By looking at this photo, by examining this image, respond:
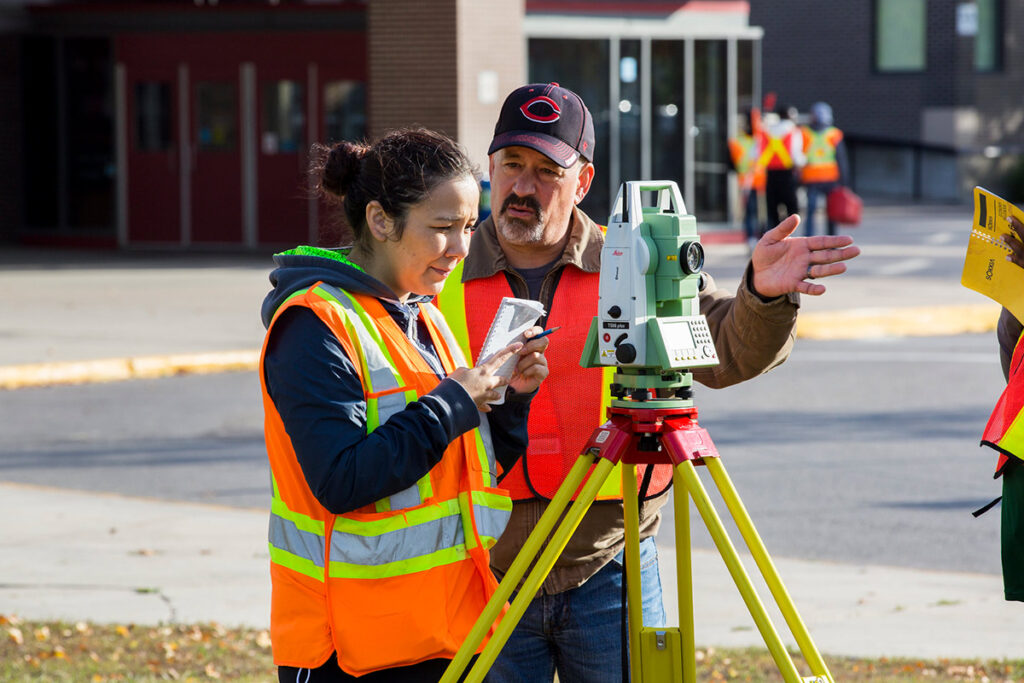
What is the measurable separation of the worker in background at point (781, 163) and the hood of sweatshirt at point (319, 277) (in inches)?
665

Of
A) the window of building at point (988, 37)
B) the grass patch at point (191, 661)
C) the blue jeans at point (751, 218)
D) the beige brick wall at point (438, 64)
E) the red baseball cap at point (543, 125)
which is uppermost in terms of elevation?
the window of building at point (988, 37)

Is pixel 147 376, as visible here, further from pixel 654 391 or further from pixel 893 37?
pixel 893 37

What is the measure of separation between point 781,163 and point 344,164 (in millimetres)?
17155

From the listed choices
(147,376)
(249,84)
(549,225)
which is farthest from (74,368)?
(249,84)

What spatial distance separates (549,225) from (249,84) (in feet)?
64.6

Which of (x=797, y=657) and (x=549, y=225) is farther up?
(x=549, y=225)

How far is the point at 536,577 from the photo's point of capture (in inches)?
103

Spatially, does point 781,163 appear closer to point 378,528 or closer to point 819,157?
point 819,157

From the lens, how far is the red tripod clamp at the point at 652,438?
2.69 metres

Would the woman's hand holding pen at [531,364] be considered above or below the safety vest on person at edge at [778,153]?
below

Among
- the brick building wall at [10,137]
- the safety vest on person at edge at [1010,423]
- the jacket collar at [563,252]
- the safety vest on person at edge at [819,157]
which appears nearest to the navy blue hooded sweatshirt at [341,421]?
the jacket collar at [563,252]

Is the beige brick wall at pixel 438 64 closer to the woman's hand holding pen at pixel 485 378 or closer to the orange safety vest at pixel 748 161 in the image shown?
the orange safety vest at pixel 748 161

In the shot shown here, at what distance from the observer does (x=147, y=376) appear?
12109mm

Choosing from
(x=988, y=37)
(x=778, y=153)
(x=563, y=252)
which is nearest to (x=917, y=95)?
(x=988, y=37)
